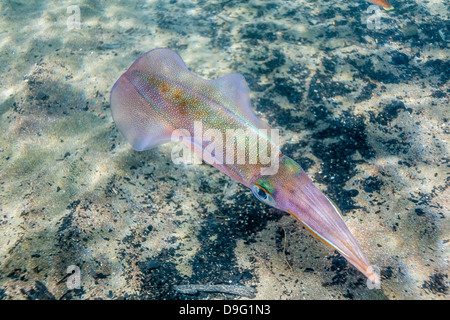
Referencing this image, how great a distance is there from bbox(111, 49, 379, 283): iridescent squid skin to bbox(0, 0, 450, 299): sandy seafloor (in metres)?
0.57

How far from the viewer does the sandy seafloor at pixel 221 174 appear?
2201 millimetres

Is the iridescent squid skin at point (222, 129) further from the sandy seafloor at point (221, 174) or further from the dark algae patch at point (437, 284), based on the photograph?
the sandy seafloor at point (221, 174)

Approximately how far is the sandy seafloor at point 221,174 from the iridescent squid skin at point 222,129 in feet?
1.87

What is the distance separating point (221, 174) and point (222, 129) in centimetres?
87

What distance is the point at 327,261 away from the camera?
227cm

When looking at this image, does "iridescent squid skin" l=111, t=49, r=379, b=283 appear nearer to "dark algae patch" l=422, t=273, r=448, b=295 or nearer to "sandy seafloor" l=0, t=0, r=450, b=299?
"dark algae patch" l=422, t=273, r=448, b=295

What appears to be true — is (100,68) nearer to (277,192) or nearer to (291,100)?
(291,100)

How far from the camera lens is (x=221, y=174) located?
295 cm

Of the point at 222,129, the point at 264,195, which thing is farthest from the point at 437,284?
the point at 222,129

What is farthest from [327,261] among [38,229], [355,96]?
[38,229]

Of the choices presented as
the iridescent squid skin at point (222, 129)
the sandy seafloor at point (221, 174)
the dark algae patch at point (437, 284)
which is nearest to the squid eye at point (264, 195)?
the iridescent squid skin at point (222, 129)

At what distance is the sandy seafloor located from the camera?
86.7 inches

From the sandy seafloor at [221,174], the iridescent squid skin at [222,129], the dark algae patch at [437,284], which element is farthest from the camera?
the sandy seafloor at [221,174]
